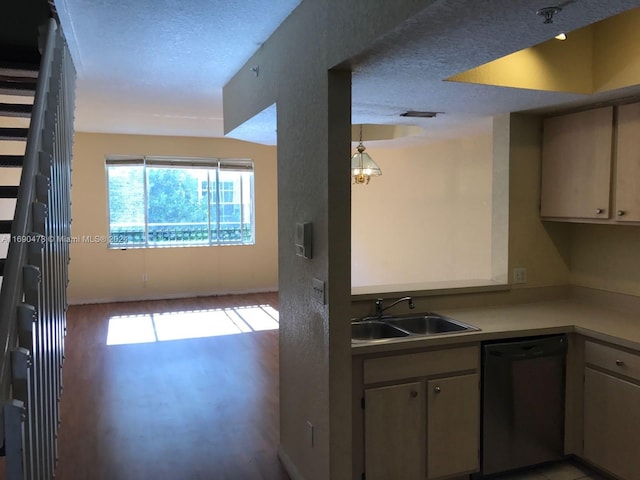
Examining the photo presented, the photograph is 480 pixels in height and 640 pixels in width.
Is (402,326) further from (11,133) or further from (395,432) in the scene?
(11,133)

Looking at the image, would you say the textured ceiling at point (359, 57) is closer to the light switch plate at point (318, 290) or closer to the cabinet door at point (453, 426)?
the light switch plate at point (318, 290)

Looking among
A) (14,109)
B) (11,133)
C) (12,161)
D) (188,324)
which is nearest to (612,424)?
(12,161)

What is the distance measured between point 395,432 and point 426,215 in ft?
11.9

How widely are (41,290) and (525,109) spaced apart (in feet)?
9.83

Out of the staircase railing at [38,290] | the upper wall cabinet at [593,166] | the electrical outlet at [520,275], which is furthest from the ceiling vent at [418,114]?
the staircase railing at [38,290]

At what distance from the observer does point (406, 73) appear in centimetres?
234

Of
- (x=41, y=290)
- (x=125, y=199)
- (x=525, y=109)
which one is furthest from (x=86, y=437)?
(x=125, y=199)

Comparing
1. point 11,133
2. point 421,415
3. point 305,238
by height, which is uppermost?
point 11,133

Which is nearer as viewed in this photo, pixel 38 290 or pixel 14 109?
pixel 38 290

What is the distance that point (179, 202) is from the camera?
819 centimetres

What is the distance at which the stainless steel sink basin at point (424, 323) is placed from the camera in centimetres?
295

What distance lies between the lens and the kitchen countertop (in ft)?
8.30

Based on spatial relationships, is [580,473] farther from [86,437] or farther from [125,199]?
[125,199]

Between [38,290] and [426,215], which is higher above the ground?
[426,215]
